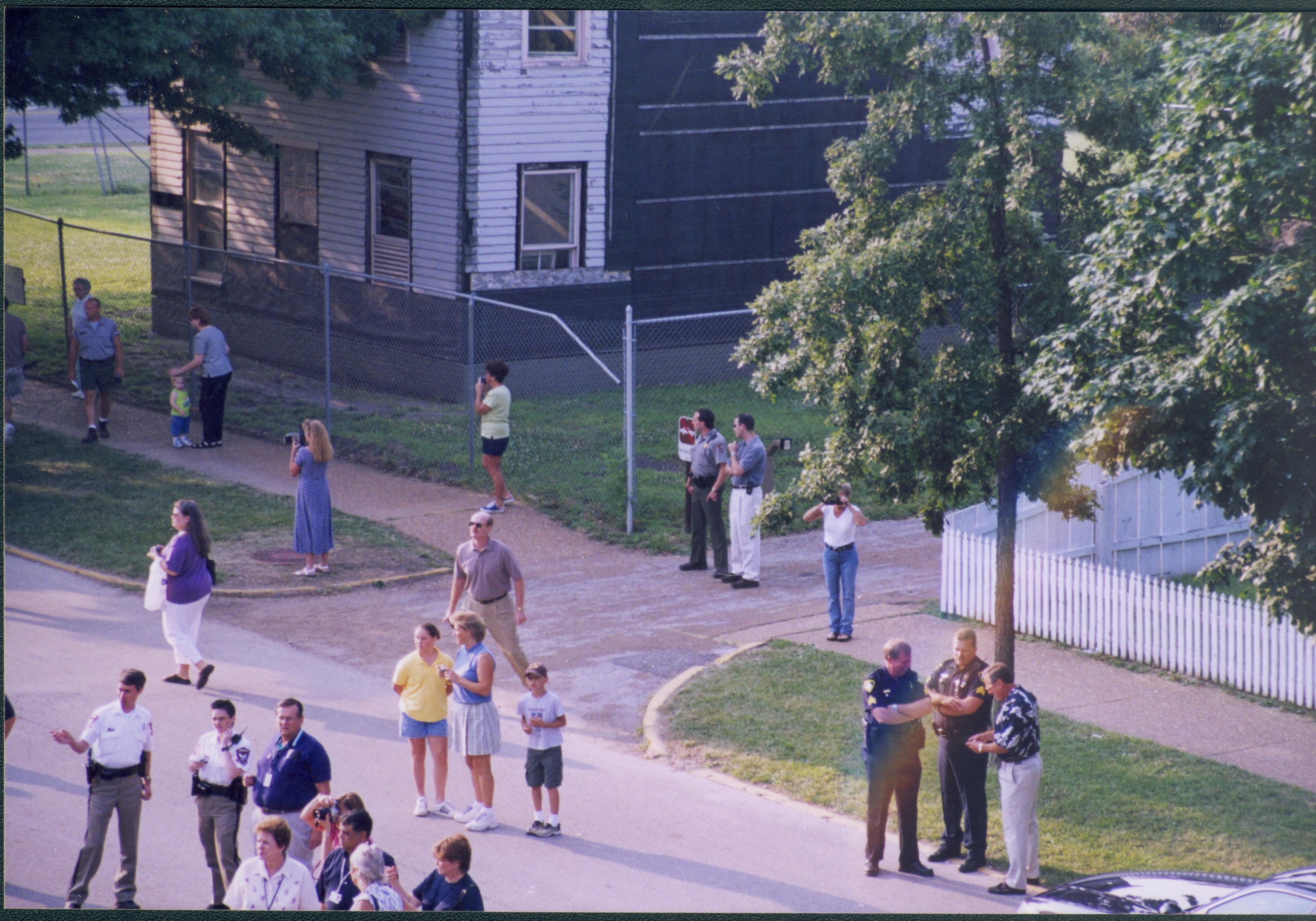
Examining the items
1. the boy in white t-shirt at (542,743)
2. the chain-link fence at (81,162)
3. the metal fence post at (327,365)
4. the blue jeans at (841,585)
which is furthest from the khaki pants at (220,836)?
the chain-link fence at (81,162)

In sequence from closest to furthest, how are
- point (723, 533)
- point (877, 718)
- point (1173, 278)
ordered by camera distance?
point (1173, 278)
point (877, 718)
point (723, 533)

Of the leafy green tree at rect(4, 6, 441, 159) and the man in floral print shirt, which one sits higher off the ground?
the leafy green tree at rect(4, 6, 441, 159)

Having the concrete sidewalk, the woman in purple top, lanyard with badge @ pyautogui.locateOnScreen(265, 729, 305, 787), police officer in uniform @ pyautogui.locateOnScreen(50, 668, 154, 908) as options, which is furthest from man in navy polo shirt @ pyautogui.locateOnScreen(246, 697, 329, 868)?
the woman in purple top

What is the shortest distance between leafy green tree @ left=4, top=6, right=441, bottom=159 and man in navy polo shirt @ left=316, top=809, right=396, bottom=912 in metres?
10.8

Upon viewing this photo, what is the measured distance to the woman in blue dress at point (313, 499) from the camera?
46.3 feet

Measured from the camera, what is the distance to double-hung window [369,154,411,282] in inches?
887

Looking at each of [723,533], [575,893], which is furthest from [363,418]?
[575,893]

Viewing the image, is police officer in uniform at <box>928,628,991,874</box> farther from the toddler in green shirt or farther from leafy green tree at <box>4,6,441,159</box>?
the toddler in green shirt

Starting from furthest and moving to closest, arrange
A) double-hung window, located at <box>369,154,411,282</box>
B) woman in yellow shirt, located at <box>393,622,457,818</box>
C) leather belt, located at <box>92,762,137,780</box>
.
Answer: double-hung window, located at <box>369,154,411,282</box>
woman in yellow shirt, located at <box>393,622,457,818</box>
leather belt, located at <box>92,762,137,780</box>

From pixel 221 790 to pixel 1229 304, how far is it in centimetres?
639

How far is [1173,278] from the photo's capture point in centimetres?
841

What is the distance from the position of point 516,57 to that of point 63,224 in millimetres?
7124

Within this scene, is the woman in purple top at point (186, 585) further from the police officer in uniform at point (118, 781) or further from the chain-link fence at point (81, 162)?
the chain-link fence at point (81, 162)

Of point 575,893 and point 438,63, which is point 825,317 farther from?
point 438,63
